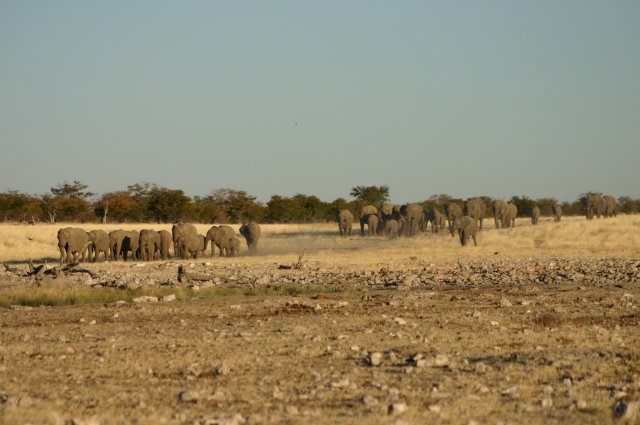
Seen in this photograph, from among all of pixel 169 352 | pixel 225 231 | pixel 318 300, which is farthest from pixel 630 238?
pixel 169 352

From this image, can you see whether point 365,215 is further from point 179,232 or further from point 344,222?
point 179,232

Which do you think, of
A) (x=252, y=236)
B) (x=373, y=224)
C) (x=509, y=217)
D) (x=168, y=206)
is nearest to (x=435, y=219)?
(x=373, y=224)

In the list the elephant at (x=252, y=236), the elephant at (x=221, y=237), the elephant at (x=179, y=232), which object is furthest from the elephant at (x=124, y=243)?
the elephant at (x=252, y=236)

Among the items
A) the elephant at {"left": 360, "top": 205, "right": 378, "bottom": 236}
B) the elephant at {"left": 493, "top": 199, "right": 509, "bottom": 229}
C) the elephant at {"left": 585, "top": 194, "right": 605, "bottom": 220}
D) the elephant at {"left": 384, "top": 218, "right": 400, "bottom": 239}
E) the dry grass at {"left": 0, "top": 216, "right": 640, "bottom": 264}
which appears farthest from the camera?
the elephant at {"left": 360, "top": 205, "right": 378, "bottom": 236}

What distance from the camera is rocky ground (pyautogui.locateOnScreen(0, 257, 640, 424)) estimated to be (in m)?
9.97

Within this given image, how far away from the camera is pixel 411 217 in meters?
70.4

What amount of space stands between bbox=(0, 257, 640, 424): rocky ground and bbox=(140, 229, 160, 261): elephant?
25784mm

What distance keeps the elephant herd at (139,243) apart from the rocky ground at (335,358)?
25.9 meters

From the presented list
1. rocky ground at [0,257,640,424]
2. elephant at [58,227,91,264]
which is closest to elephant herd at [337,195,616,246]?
elephant at [58,227,91,264]

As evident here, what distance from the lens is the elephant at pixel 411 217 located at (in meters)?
69.6

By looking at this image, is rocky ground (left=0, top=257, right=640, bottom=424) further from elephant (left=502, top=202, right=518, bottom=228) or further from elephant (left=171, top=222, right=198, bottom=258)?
elephant (left=502, top=202, right=518, bottom=228)

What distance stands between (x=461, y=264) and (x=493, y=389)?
26485mm

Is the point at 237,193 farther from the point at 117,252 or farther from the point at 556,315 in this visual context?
the point at 556,315

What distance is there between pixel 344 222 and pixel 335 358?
61505mm
